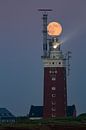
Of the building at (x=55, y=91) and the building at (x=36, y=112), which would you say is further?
the building at (x=36, y=112)

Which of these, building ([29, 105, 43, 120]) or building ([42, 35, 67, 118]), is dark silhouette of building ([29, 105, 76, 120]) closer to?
building ([29, 105, 43, 120])

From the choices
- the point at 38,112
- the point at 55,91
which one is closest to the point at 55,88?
the point at 55,91

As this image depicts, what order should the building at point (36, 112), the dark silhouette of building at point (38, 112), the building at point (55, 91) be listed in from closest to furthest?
the building at point (55, 91), the dark silhouette of building at point (38, 112), the building at point (36, 112)

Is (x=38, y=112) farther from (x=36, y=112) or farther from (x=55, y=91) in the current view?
(x=55, y=91)

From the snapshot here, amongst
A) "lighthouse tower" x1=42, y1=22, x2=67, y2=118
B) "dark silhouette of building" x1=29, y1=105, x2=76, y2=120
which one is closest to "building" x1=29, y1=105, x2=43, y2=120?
"dark silhouette of building" x1=29, y1=105, x2=76, y2=120

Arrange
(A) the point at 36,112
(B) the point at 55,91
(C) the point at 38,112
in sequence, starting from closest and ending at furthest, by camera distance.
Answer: (B) the point at 55,91, (C) the point at 38,112, (A) the point at 36,112

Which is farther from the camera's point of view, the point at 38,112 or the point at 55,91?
the point at 38,112

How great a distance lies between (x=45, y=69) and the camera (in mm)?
137000

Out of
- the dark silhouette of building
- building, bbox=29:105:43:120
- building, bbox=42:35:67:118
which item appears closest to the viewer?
building, bbox=42:35:67:118

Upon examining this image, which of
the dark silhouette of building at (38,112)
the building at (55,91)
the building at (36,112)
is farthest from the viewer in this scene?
the building at (36,112)

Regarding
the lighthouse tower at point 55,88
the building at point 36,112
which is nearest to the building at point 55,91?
the lighthouse tower at point 55,88

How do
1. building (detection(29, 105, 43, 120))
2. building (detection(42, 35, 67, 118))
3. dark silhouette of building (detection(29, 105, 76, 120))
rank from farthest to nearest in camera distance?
building (detection(29, 105, 43, 120)) → dark silhouette of building (detection(29, 105, 76, 120)) → building (detection(42, 35, 67, 118))

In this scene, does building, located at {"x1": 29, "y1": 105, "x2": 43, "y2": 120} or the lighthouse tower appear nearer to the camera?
the lighthouse tower

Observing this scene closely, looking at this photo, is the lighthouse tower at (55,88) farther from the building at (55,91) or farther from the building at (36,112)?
the building at (36,112)
